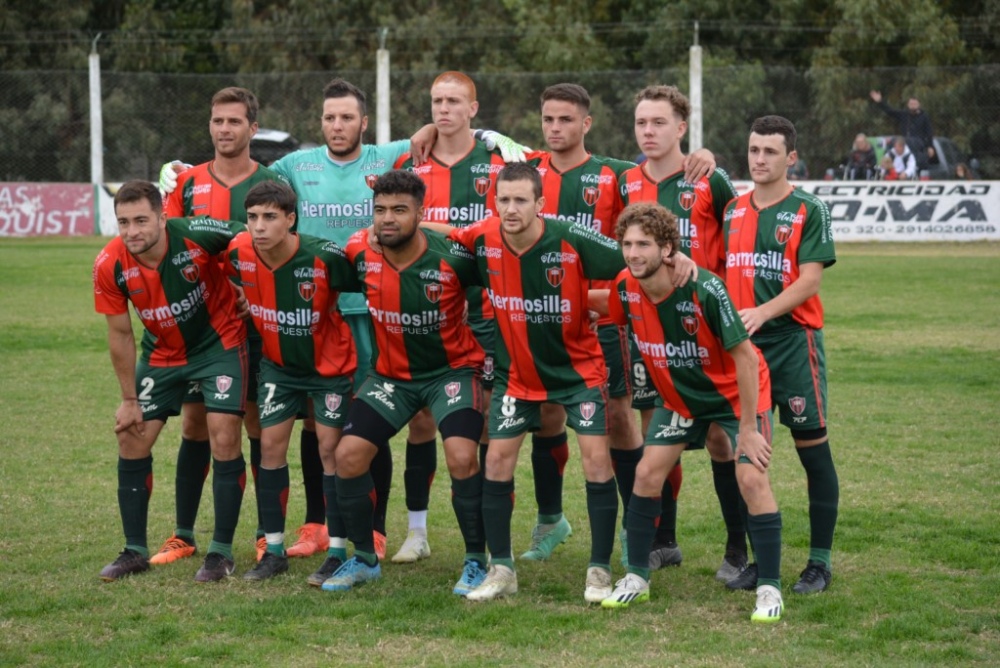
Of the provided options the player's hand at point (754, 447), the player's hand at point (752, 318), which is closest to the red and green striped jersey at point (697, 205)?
the player's hand at point (752, 318)

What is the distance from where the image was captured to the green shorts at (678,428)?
5.59 meters

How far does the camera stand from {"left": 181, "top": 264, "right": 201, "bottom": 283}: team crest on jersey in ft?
20.2

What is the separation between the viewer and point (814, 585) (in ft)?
18.6

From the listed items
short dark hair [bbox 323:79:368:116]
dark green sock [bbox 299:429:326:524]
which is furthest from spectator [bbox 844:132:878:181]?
dark green sock [bbox 299:429:326:524]

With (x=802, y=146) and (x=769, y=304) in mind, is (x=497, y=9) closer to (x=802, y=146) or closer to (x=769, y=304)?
(x=802, y=146)

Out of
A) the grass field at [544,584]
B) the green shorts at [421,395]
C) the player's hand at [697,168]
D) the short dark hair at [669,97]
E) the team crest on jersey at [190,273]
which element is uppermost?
the short dark hair at [669,97]

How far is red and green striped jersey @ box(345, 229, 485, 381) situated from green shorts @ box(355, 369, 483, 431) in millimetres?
38

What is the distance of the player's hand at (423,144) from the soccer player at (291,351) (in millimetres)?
762

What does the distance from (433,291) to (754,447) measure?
1.64 m

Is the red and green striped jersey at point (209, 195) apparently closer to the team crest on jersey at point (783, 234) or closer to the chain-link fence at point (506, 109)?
the team crest on jersey at point (783, 234)

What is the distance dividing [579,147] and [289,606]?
2.63 m

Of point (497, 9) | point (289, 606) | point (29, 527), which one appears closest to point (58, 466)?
point (29, 527)

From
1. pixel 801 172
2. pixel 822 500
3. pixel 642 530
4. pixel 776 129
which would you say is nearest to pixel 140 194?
pixel 642 530

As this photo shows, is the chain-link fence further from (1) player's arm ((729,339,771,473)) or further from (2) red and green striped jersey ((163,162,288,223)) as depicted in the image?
(1) player's arm ((729,339,771,473))
